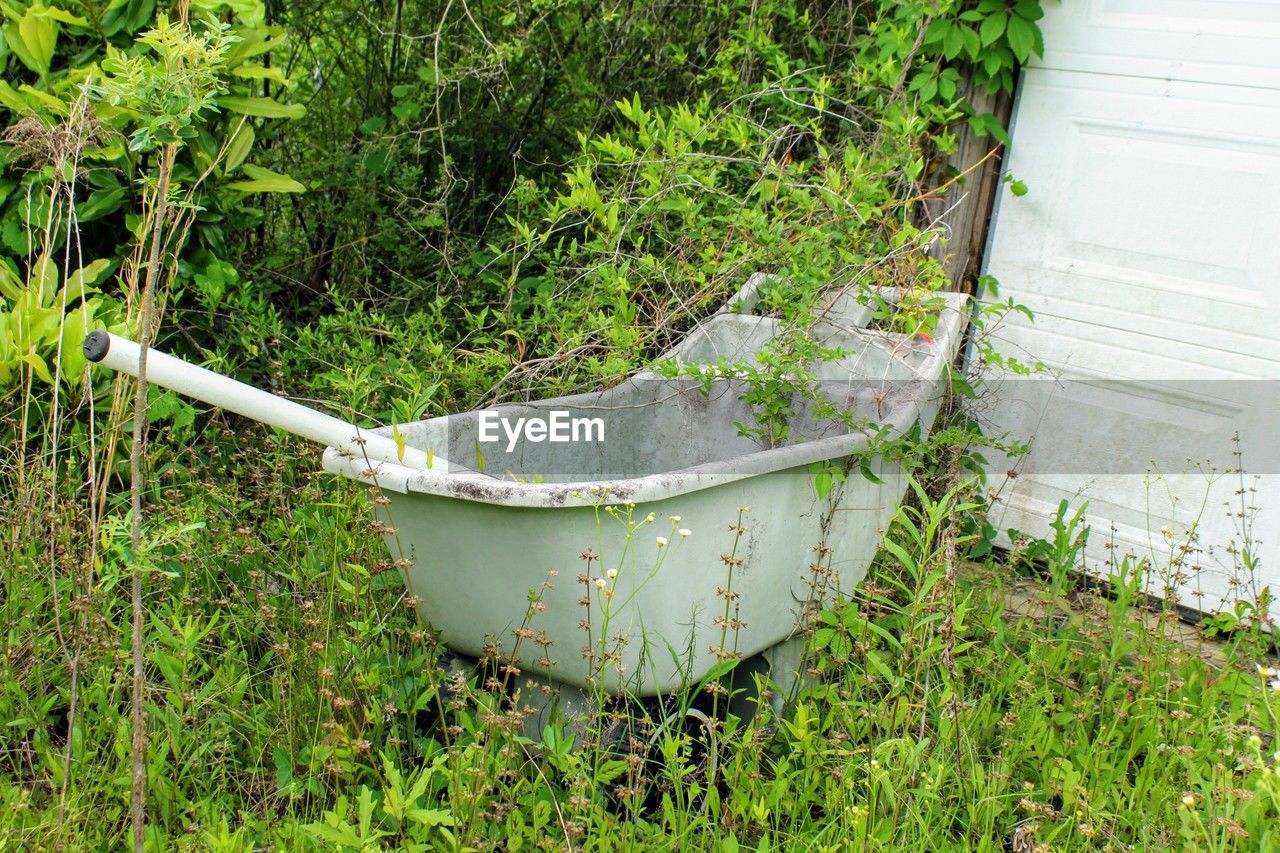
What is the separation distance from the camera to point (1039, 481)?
3498 mm

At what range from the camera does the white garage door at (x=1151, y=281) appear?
3043 millimetres

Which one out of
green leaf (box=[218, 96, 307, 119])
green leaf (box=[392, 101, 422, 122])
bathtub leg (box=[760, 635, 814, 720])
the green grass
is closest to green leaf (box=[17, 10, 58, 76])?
green leaf (box=[218, 96, 307, 119])

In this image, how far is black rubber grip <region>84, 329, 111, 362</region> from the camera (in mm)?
1815

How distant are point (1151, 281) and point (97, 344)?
2.65 meters

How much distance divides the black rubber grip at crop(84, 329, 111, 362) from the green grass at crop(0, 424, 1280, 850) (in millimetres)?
265

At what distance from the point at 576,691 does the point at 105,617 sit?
0.98 metres

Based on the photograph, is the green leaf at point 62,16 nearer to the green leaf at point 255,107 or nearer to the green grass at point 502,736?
the green leaf at point 255,107

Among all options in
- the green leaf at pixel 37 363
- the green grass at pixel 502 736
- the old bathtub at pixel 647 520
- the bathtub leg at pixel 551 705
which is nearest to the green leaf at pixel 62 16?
the green leaf at pixel 37 363

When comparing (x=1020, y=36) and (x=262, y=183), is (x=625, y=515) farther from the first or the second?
(x=1020, y=36)

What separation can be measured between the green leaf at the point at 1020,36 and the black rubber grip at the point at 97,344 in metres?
2.49

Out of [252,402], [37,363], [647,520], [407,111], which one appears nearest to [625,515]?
[647,520]

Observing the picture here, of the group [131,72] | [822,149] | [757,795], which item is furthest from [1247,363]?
[131,72]

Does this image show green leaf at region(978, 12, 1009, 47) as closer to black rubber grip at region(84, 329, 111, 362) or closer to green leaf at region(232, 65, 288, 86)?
green leaf at region(232, 65, 288, 86)

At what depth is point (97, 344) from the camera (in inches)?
71.7
